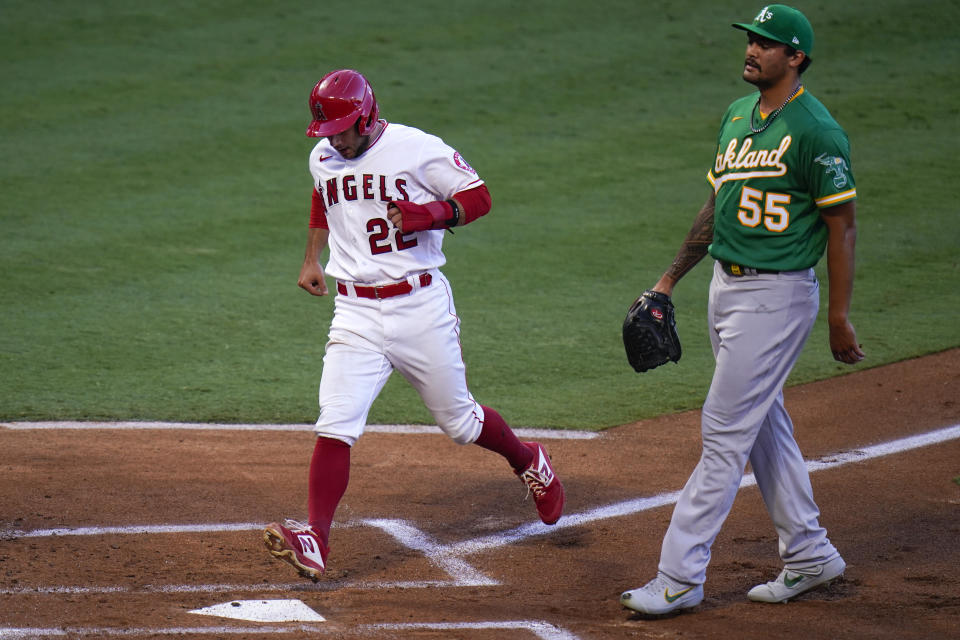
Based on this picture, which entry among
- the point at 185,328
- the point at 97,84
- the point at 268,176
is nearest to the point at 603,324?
the point at 185,328

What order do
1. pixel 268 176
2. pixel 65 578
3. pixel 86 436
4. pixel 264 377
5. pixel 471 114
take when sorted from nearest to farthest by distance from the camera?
pixel 65 578, pixel 86 436, pixel 264 377, pixel 268 176, pixel 471 114

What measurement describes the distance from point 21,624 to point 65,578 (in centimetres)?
45

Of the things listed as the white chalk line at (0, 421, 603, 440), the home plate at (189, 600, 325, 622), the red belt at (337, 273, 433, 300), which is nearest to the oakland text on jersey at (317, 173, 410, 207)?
the red belt at (337, 273, 433, 300)

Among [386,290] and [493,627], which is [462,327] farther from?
[493,627]

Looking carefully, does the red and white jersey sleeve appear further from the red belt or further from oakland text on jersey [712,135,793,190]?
oakland text on jersey [712,135,793,190]

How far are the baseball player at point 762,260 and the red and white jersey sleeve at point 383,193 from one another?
1.04 meters

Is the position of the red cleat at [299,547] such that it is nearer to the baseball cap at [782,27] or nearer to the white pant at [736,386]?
the white pant at [736,386]

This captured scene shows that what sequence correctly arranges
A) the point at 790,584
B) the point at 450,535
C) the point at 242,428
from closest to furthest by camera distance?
the point at 790,584 < the point at 450,535 < the point at 242,428

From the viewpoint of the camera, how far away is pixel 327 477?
425 cm

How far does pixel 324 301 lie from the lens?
8555 millimetres

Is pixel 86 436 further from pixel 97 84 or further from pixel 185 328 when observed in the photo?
pixel 97 84

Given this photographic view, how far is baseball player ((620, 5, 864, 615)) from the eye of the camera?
3785 mm

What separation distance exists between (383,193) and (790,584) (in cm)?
198

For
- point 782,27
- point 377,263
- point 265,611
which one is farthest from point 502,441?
point 782,27
